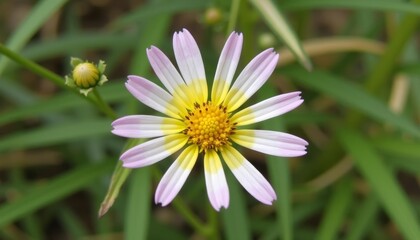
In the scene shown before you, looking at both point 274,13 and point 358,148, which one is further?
point 358,148

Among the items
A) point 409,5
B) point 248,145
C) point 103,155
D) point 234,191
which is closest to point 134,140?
point 248,145

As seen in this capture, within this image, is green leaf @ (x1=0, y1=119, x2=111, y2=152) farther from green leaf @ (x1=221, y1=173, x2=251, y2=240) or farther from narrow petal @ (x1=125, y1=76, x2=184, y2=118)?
narrow petal @ (x1=125, y1=76, x2=184, y2=118)

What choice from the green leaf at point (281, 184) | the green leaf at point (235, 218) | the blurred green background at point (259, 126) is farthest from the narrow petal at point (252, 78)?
the green leaf at point (235, 218)

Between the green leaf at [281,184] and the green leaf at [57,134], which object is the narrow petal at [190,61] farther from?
the green leaf at [57,134]

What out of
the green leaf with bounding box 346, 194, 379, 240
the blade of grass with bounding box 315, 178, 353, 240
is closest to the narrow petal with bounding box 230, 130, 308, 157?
the blade of grass with bounding box 315, 178, 353, 240

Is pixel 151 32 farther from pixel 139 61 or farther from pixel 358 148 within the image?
pixel 358 148

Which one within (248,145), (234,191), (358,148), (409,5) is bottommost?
(248,145)
